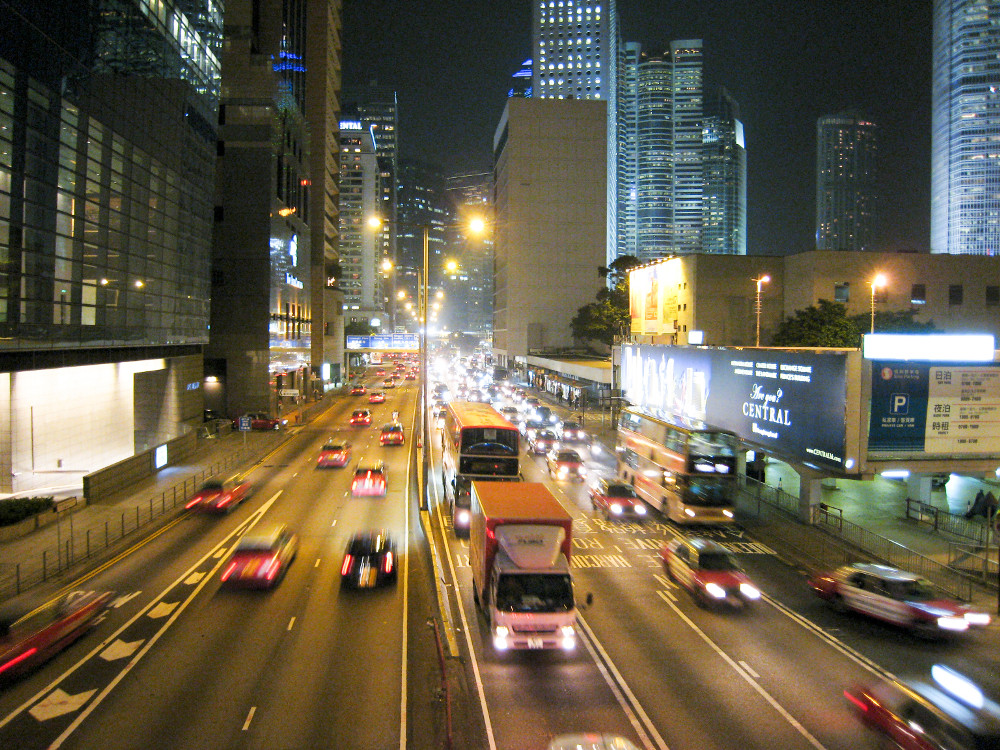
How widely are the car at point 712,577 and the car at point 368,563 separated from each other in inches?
302

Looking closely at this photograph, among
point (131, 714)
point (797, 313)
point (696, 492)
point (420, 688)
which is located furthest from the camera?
point (797, 313)

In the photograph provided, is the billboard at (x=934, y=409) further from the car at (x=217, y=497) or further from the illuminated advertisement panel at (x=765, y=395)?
the car at (x=217, y=497)

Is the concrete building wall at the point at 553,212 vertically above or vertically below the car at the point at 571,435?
above

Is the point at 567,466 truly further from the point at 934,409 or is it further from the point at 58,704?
the point at 58,704

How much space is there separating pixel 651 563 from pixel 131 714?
14243mm

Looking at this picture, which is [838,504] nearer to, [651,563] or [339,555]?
[651,563]

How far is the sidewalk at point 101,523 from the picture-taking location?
18.0 metres

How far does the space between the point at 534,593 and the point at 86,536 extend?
16.2m

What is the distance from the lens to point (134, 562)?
19.1 metres

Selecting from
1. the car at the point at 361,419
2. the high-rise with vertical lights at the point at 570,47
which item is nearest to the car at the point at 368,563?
the car at the point at 361,419

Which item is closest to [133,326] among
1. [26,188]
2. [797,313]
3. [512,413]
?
[26,188]

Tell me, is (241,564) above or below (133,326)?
below

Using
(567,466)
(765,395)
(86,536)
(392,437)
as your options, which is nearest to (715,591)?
(765,395)

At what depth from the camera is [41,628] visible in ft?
41.2
